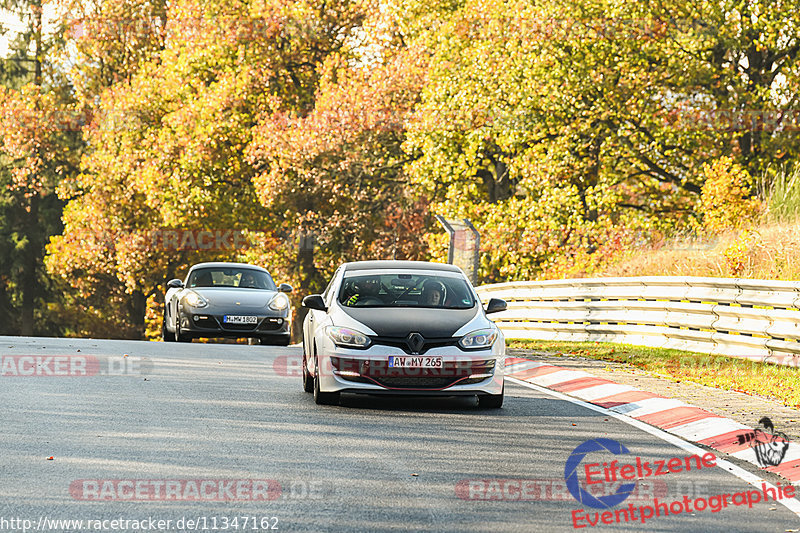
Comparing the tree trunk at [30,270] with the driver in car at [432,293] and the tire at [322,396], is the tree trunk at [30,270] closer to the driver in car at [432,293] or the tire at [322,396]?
the driver in car at [432,293]

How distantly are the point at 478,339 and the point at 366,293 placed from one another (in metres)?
1.49

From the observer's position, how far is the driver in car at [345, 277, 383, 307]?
37.5ft

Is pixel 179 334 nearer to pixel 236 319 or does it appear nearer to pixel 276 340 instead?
pixel 236 319

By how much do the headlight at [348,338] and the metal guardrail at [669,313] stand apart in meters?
6.44

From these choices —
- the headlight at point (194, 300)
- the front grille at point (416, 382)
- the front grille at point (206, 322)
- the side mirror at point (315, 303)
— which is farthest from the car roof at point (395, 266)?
the headlight at point (194, 300)

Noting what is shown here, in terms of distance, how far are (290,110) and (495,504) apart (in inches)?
1347

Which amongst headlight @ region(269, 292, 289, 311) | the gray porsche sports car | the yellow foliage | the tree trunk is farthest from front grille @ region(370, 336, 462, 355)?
the tree trunk

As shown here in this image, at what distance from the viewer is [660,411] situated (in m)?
10.9

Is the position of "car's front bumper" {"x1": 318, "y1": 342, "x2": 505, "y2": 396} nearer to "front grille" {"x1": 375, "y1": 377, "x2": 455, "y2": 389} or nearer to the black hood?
"front grille" {"x1": 375, "y1": 377, "x2": 455, "y2": 389}

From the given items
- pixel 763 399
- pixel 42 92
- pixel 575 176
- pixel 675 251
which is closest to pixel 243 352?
pixel 763 399

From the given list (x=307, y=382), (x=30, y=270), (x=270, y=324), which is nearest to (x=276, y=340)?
(x=270, y=324)

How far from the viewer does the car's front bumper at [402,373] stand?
410 inches

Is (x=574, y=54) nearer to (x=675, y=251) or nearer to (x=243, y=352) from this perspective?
(x=675, y=251)

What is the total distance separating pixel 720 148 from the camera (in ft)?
98.5
